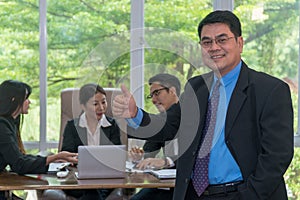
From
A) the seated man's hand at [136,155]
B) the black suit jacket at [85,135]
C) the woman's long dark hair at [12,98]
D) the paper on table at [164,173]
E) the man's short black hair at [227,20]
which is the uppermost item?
the man's short black hair at [227,20]

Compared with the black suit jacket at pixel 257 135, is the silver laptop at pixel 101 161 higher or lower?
lower

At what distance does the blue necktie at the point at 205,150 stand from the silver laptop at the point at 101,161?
96 centimetres

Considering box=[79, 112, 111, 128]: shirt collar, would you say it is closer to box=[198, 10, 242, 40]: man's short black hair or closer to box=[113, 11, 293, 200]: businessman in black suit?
box=[113, 11, 293, 200]: businessman in black suit

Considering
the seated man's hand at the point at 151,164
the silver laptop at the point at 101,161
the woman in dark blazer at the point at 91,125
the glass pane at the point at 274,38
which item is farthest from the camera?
the glass pane at the point at 274,38

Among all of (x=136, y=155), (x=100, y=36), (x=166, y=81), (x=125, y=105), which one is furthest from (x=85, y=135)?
(x=125, y=105)

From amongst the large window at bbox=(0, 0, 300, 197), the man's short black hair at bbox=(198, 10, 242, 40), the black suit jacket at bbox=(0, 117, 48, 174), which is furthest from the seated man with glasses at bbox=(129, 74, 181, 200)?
the man's short black hair at bbox=(198, 10, 242, 40)

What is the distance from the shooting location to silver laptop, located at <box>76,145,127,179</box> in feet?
10.2

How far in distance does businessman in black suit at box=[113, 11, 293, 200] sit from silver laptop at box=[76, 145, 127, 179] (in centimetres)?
80

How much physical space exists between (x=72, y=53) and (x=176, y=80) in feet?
4.75

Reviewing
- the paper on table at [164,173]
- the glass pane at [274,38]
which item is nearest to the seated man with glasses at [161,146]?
the paper on table at [164,173]

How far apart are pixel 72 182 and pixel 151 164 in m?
0.63

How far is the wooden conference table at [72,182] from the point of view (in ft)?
9.71

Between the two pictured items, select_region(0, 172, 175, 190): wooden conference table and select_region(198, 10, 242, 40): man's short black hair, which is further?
select_region(0, 172, 175, 190): wooden conference table

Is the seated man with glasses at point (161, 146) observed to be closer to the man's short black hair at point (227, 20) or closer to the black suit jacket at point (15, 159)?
the black suit jacket at point (15, 159)
